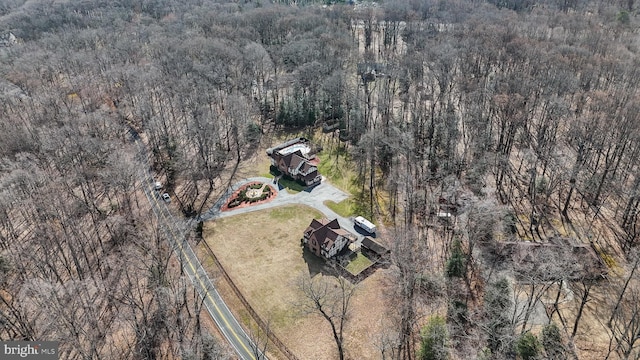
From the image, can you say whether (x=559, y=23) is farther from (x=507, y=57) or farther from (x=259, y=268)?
(x=259, y=268)

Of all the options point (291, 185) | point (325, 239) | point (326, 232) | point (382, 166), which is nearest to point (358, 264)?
point (325, 239)

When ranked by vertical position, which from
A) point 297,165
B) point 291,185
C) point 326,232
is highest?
point 297,165

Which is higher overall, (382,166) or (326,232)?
(326,232)

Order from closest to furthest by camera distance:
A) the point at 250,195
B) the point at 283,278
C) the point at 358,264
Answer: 1. the point at 283,278
2. the point at 358,264
3. the point at 250,195

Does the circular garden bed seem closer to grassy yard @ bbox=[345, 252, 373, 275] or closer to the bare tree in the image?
the bare tree

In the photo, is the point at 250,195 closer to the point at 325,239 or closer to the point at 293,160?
the point at 293,160

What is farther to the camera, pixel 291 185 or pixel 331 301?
pixel 291 185

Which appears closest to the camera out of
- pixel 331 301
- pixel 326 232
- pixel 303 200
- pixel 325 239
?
pixel 331 301

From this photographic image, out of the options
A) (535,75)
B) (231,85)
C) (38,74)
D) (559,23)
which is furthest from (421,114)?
(38,74)
